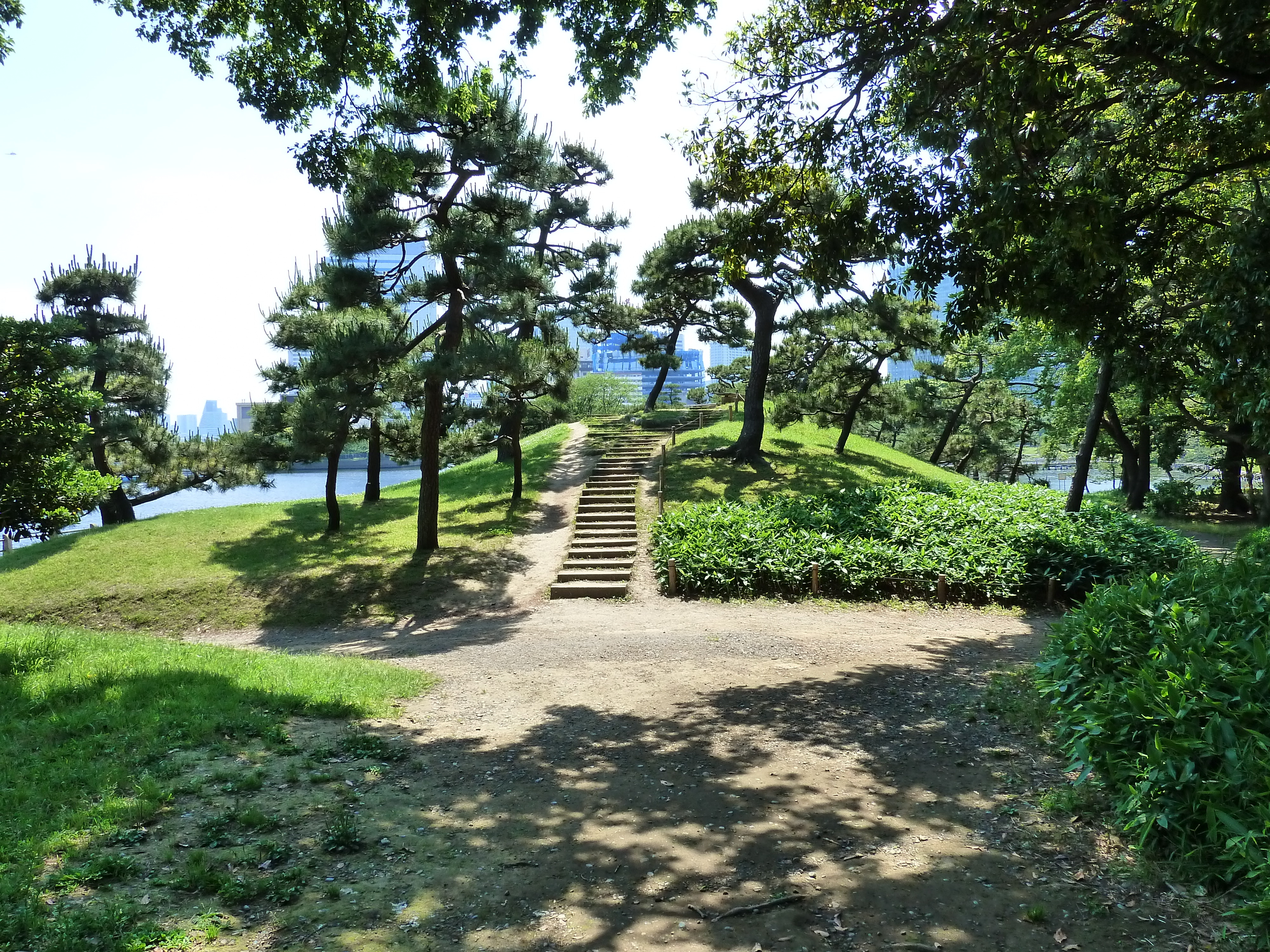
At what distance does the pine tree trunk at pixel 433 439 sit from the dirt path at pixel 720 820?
20.3ft

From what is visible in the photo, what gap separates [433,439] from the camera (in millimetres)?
14523

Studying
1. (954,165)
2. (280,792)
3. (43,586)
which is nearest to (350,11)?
(954,165)

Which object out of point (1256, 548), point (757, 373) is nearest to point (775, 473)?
point (757, 373)

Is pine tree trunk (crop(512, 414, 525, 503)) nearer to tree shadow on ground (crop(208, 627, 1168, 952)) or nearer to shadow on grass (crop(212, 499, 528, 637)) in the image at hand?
shadow on grass (crop(212, 499, 528, 637))

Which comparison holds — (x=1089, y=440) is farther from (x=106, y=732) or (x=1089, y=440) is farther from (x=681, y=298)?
(x=106, y=732)

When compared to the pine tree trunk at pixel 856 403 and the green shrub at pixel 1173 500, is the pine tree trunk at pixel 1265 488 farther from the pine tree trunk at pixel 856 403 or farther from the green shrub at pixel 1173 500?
the pine tree trunk at pixel 856 403

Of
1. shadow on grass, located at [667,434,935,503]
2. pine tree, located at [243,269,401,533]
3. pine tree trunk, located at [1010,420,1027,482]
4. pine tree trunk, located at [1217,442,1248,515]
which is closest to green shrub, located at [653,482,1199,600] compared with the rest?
shadow on grass, located at [667,434,935,503]

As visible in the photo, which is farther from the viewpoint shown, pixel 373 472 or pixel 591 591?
pixel 373 472

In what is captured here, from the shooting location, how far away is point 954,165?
7.86 metres

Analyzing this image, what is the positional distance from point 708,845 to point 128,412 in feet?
68.3

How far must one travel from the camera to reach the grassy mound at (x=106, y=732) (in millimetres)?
3254

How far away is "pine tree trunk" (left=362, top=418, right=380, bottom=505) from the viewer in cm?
1947

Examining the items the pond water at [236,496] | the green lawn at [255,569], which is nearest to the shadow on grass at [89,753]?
the green lawn at [255,569]

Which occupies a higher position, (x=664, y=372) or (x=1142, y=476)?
(x=664, y=372)
